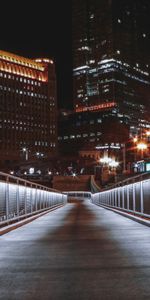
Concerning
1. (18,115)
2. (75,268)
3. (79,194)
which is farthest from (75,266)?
(18,115)

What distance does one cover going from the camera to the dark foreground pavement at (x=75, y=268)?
529cm

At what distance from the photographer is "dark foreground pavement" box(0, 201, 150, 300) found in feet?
17.3

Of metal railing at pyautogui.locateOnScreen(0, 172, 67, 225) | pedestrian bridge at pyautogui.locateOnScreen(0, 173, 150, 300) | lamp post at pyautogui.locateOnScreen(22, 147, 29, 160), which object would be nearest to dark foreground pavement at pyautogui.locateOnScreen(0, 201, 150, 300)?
pedestrian bridge at pyautogui.locateOnScreen(0, 173, 150, 300)

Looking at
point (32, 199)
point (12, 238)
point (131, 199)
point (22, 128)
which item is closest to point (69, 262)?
point (12, 238)

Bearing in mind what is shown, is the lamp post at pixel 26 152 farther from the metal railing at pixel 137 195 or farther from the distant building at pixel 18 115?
the metal railing at pixel 137 195

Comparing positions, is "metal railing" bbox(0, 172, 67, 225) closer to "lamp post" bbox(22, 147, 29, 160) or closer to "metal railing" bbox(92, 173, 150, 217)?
"metal railing" bbox(92, 173, 150, 217)

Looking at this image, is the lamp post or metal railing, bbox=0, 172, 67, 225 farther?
the lamp post

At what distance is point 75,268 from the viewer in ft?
22.2

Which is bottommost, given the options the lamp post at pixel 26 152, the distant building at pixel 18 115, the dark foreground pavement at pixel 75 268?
the dark foreground pavement at pixel 75 268

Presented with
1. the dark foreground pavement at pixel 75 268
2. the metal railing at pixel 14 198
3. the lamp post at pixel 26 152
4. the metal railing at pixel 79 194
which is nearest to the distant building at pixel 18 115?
the lamp post at pixel 26 152

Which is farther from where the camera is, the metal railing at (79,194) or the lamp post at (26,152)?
the lamp post at (26,152)

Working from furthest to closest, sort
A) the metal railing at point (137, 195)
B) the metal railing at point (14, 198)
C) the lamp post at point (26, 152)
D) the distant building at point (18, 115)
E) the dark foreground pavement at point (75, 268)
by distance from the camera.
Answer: the distant building at point (18, 115) → the lamp post at point (26, 152) → the metal railing at point (137, 195) → the metal railing at point (14, 198) → the dark foreground pavement at point (75, 268)

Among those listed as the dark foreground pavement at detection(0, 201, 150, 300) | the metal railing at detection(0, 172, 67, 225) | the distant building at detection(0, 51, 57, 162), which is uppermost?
the distant building at detection(0, 51, 57, 162)

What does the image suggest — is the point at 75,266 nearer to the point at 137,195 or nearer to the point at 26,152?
the point at 137,195
